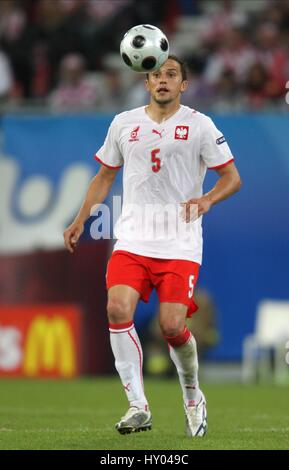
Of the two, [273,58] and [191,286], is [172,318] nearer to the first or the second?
[191,286]

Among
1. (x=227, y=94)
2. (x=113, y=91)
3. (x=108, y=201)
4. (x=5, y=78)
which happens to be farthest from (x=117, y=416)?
(x=5, y=78)

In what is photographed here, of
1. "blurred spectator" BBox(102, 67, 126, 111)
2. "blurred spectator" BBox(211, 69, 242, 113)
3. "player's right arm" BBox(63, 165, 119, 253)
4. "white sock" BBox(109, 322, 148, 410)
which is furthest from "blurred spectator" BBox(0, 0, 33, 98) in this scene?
"white sock" BBox(109, 322, 148, 410)

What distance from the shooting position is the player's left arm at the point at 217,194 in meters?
8.62

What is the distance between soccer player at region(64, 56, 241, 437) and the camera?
8820mm

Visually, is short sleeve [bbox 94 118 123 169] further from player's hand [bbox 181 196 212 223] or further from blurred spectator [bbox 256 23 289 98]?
blurred spectator [bbox 256 23 289 98]

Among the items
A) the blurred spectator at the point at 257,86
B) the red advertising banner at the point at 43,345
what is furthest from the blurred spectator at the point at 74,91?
the red advertising banner at the point at 43,345

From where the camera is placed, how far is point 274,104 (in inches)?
711

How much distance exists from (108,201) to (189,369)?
29.6ft

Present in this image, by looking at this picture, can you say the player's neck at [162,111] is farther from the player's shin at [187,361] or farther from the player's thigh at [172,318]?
the player's shin at [187,361]

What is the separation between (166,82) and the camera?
9008mm

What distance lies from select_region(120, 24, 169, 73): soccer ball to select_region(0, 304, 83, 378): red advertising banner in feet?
28.9

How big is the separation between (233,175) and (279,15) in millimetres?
10867

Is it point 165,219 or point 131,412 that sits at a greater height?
point 165,219

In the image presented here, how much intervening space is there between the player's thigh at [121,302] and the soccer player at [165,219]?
0.02 meters
